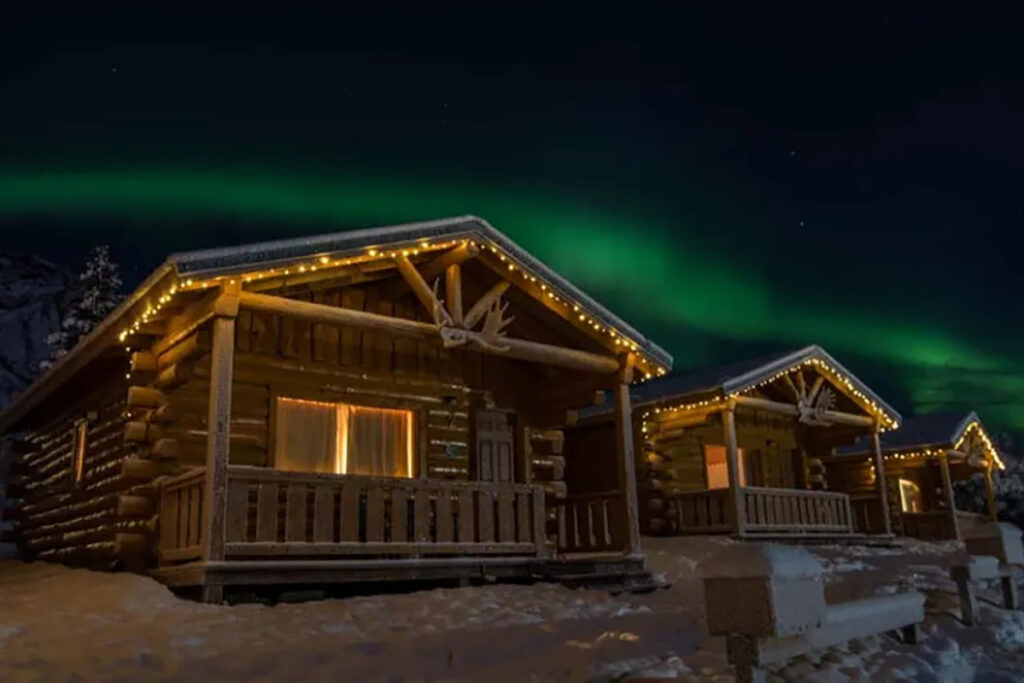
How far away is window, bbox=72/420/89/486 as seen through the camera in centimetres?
1683

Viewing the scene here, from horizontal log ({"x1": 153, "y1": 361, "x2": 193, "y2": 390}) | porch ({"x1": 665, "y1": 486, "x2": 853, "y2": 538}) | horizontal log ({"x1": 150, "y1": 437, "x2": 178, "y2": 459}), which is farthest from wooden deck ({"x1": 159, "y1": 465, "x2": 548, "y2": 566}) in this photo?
porch ({"x1": 665, "y1": 486, "x2": 853, "y2": 538})

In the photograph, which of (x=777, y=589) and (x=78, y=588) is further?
(x=78, y=588)

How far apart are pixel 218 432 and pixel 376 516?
230 cm

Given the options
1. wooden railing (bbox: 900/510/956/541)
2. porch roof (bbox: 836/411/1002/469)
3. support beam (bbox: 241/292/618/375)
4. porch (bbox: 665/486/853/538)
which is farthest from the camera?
porch roof (bbox: 836/411/1002/469)

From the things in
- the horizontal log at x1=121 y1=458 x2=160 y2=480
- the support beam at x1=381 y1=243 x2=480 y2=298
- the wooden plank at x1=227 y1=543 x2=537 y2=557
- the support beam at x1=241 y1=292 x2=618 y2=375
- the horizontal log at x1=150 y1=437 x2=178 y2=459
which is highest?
the support beam at x1=381 y1=243 x2=480 y2=298

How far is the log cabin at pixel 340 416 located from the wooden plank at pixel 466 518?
20mm

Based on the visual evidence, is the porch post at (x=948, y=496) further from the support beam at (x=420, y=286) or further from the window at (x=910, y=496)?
the support beam at (x=420, y=286)

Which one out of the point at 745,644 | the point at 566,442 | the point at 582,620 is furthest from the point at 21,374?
the point at 745,644

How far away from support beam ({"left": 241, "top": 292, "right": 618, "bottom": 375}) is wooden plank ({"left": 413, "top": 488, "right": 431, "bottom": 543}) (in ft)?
7.74

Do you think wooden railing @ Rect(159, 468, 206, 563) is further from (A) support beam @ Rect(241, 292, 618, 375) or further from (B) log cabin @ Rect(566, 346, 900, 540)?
(B) log cabin @ Rect(566, 346, 900, 540)

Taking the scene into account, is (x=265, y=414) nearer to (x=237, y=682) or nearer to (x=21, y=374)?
(x=237, y=682)

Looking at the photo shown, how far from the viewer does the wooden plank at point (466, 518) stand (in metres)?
13.0

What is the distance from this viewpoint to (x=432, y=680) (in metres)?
7.67

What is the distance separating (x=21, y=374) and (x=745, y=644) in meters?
63.9
